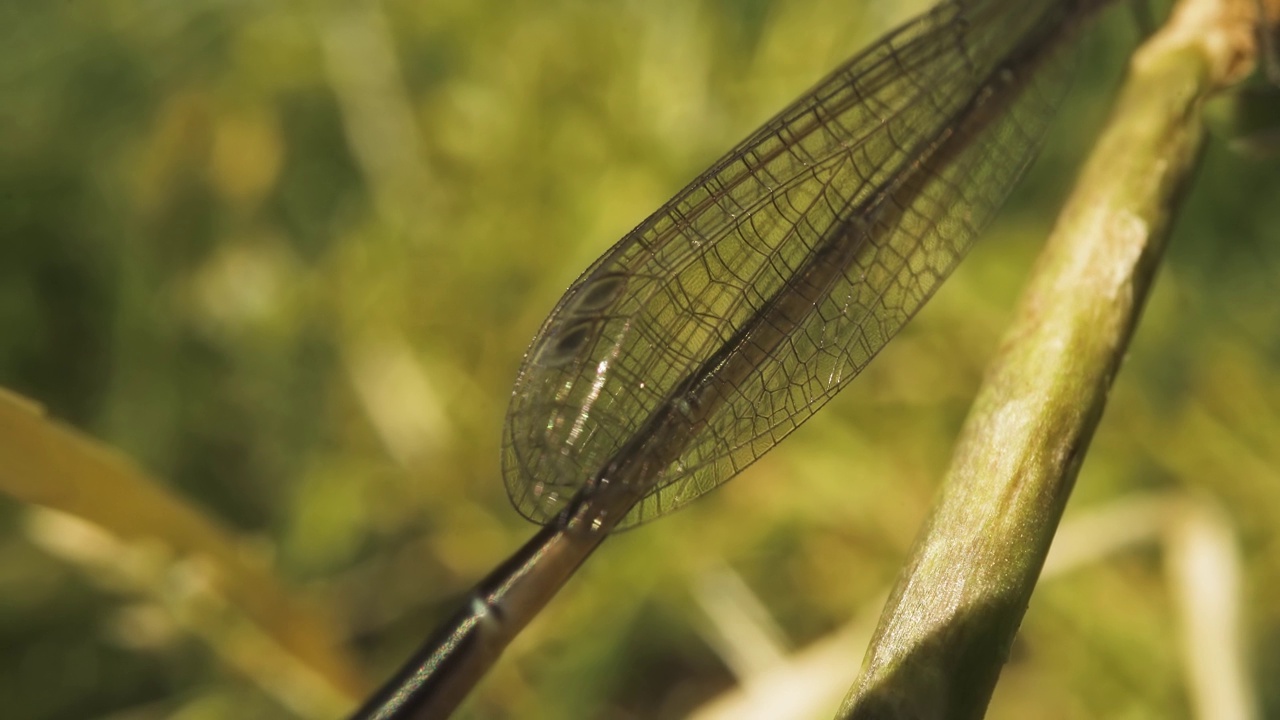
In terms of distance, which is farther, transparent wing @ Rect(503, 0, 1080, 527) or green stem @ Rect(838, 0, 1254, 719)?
transparent wing @ Rect(503, 0, 1080, 527)

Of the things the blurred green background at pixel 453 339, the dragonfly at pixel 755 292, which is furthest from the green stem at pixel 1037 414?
the blurred green background at pixel 453 339

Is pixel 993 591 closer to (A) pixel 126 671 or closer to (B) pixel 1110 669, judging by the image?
(B) pixel 1110 669

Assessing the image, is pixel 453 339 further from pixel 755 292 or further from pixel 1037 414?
pixel 1037 414

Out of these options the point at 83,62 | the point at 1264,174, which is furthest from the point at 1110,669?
the point at 83,62

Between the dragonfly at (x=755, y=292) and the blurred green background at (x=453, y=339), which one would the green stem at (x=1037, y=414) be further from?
the blurred green background at (x=453, y=339)

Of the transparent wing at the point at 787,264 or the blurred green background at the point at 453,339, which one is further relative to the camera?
the blurred green background at the point at 453,339

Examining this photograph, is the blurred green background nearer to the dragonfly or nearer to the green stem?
the dragonfly

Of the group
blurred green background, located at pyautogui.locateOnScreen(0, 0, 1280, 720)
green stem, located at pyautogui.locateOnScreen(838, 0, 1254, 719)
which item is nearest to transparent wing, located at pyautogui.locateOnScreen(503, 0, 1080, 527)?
green stem, located at pyautogui.locateOnScreen(838, 0, 1254, 719)

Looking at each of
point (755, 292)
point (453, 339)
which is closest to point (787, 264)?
point (755, 292)
